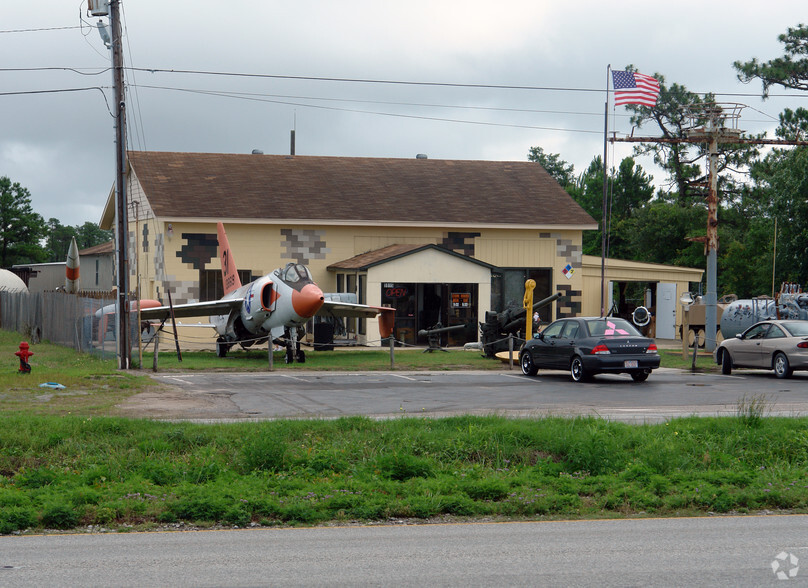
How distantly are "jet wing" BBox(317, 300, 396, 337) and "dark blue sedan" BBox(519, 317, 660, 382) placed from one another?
7.87 m

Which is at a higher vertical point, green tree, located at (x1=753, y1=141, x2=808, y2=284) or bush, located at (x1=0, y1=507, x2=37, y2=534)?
green tree, located at (x1=753, y1=141, x2=808, y2=284)

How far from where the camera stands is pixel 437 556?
24.7 feet

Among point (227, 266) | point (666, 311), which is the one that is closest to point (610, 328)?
point (227, 266)

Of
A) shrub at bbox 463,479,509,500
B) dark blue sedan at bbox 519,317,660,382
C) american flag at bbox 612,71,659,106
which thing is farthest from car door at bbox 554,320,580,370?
shrub at bbox 463,479,509,500

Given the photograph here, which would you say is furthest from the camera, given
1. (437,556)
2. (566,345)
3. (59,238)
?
(59,238)

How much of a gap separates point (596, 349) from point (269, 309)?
10189 mm

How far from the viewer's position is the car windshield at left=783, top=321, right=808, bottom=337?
896 inches

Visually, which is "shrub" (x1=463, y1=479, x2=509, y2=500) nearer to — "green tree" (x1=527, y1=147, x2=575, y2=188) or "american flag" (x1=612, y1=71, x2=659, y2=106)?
"american flag" (x1=612, y1=71, x2=659, y2=106)

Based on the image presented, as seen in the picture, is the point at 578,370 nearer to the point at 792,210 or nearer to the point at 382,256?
the point at 382,256

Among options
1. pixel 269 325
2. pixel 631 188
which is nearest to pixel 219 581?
pixel 269 325

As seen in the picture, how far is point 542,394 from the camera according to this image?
763 inches

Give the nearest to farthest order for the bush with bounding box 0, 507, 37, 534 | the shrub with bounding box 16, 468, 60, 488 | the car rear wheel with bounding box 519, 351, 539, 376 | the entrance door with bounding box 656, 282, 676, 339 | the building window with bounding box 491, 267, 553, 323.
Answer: the bush with bounding box 0, 507, 37, 534
the shrub with bounding box 16, 468, 60, 488
the car rear wheel with bounding box 519, 351, 539, 376
the building window with bounding box 491, 267, 553, 323
the entrance door with bounding box 656, 282, 676, 339

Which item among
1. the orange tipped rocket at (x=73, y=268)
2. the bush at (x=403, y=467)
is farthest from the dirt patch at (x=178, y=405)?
the orange tipped rocket at (x=73, y=268)

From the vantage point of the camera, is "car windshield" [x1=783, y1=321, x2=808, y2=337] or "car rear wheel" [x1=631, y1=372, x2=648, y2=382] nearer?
"car rear wheel" [x1=631, y1=372, x2=648, y2=382]
